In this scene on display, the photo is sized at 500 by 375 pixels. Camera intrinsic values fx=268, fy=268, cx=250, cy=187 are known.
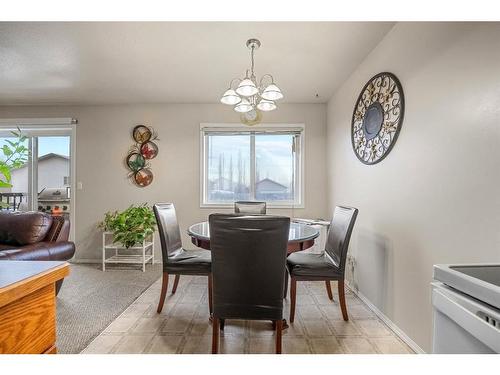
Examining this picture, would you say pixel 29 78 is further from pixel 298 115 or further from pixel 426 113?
pixel 426 113

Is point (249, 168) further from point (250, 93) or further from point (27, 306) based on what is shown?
point (27, 306)

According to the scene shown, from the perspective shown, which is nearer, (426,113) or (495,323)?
(495,323)

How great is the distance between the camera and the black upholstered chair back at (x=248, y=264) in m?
1.55

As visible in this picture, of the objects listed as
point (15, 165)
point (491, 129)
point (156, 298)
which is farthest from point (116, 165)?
point (491, 129)

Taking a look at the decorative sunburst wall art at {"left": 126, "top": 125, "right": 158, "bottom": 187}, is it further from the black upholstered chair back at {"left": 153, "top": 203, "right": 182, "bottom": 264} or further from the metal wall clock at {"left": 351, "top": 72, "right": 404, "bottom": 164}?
the metal wall clock at {"left": 351, "top": 72, "right": 404, "bottom": 164}

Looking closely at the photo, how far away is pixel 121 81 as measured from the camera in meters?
3.19

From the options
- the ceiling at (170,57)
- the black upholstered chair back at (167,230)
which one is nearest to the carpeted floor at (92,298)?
the black upholstered chair back at (167,230)

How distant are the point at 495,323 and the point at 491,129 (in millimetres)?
1032

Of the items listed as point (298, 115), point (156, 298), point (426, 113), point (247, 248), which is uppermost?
point (298, 115)

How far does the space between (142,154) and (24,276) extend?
3.50 meters

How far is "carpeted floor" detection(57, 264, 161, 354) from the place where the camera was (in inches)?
Result: 77.1

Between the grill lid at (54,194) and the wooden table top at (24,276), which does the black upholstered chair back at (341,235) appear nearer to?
the wooden table top at (24,276)

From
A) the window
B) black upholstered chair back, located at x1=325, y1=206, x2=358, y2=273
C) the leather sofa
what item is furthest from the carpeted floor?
black upholstered chair back, located at x1=325, y1=206, x2=358, y2=273

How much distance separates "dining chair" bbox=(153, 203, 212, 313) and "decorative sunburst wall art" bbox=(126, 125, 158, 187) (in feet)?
5.28
